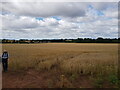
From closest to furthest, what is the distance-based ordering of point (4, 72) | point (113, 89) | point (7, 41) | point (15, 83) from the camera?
point (113, 89) → point (15, 83) → point (4, 72) → point (7, 41)

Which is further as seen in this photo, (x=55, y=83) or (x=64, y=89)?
(x=55, y=83)

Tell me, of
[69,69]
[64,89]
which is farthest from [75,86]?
[69,69]

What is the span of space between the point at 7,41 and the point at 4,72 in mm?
132243

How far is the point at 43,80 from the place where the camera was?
937 centimetres

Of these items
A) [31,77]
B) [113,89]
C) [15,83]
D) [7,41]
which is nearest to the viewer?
[113,89]

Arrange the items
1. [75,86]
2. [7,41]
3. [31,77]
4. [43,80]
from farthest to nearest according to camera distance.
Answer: [7,41] < [31,77] < [43,80] < [75,86]

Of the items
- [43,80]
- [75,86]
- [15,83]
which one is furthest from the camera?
[43,80]

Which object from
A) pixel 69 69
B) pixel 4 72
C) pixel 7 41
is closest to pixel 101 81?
pixel 69 69

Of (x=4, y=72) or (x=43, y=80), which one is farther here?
(x=4, y=72)

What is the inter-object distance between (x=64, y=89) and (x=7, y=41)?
137 m

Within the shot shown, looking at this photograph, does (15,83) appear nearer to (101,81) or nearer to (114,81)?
(101,81)

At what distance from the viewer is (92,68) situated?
37.5 ft

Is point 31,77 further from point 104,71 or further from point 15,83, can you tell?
point 104,71

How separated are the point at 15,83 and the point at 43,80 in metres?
A: 1.70
